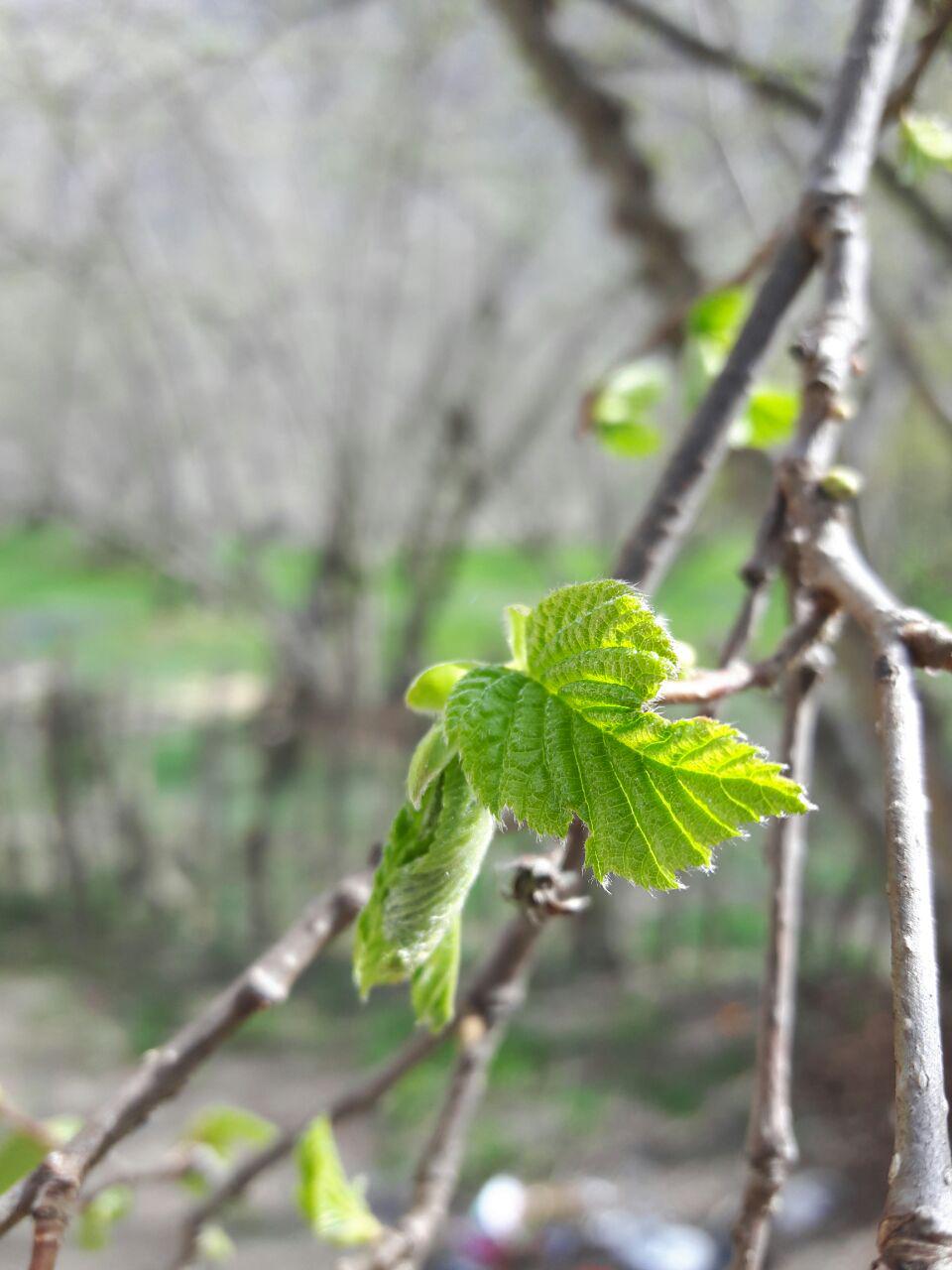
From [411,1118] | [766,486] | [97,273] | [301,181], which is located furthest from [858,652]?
[97,273]

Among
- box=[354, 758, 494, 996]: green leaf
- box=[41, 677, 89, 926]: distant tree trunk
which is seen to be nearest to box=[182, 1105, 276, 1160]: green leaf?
box=[354, 758, 494, 996]: green leaf

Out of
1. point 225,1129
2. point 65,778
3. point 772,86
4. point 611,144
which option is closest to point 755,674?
point 225,1129

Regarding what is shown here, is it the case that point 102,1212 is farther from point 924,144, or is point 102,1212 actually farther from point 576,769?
point 924,144

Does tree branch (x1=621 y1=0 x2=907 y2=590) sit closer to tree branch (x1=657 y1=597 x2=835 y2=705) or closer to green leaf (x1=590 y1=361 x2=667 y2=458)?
tree branch (x1=657 y1=597 x2=835 y2=705)

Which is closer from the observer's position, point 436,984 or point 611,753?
point 611,753

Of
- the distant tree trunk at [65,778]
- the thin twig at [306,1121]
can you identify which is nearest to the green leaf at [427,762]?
the thin twig at [306,1121]
